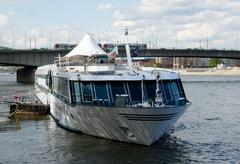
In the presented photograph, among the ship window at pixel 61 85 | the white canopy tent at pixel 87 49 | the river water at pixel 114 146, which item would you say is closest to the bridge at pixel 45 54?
the white canopy tent at pixel 87 49

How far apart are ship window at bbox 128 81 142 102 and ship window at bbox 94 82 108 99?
Answer: 53.4 inches

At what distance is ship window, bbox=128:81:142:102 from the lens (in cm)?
2742

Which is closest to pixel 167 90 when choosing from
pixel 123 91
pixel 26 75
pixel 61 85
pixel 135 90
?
Result: pixel 135 90

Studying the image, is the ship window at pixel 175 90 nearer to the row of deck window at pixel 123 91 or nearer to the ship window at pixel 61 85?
the row of deck window at pixel 123 91

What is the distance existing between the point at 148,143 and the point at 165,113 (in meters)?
2.02

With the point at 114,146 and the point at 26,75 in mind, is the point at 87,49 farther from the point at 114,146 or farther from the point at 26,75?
the point at 26,75

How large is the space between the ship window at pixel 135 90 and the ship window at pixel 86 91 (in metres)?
2.32

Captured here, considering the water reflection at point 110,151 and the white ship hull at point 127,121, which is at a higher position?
the white ship hull at point 127,121

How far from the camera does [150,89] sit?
28.0 meters

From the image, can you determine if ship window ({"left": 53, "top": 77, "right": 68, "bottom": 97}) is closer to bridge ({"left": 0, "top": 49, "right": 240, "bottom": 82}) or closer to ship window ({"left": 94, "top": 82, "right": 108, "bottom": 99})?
ship window ({"left": 94, "top": 82, "right": 108, "bottom": 99})

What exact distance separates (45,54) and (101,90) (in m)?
88.1

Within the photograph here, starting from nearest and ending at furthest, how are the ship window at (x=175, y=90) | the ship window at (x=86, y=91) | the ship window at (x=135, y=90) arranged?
1. the ship window at (x=135, y=90)
2. the ship window at (x=86, y=91)
3. the ship window at (x=175, y=90)

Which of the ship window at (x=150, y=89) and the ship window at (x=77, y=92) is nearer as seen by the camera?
the ship window at (x=150, y=89)

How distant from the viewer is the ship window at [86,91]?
28578mm
